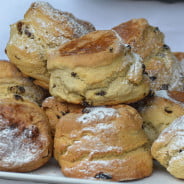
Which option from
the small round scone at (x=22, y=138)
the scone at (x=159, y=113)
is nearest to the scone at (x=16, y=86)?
the small round scone at (x=22, y=138)

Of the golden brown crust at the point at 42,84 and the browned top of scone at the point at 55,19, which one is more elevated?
the browned top of scone at the point at 55,19

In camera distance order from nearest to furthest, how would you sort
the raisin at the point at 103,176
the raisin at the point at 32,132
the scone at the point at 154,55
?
the raisin at the point at 103,176
the raisin at the point at 32,132
the scone at the point at 154,55

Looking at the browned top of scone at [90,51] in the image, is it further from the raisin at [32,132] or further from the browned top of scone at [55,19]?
the raisin at [32,132]

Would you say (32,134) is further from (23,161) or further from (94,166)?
(94,166)

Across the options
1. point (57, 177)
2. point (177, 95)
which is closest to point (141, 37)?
point (177, 95)

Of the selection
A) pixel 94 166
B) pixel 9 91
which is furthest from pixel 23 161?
pixel 9 91

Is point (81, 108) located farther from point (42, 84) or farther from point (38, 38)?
point (38, 38)

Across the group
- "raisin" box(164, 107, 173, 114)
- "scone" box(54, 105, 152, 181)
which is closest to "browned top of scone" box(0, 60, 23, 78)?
"scone" box(54, 105, 152, 181)

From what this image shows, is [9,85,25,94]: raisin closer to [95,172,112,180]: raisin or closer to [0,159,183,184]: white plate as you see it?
[0,159,183,184]: white plate
